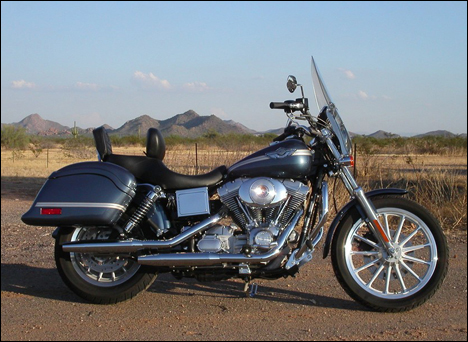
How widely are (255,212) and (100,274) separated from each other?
140 cm

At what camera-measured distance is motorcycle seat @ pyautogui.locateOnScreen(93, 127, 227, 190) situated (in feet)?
14.5

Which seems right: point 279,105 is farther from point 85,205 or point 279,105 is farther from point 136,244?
point 85,205

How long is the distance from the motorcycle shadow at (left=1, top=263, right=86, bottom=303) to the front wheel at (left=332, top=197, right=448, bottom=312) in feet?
7.24

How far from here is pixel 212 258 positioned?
4.15 meters

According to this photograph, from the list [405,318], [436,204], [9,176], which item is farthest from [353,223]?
[9,176]

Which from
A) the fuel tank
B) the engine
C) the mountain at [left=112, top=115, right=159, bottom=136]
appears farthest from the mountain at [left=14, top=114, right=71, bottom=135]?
the fuel tank

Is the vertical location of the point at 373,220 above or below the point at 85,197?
below

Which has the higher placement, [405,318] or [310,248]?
[310,248]

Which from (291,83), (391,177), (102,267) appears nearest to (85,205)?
(102,267)

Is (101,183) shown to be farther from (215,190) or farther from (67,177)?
(215,190)

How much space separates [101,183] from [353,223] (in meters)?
2.05

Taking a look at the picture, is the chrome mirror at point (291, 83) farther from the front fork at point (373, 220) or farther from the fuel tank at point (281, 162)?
the front fork at point (373, 220)

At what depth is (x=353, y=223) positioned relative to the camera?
4.33 meters

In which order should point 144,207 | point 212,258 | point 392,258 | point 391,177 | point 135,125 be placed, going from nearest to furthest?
1. point 212,258
2. point 392,258
3. point 144,207
4. point 135,125
5. point 391,177
